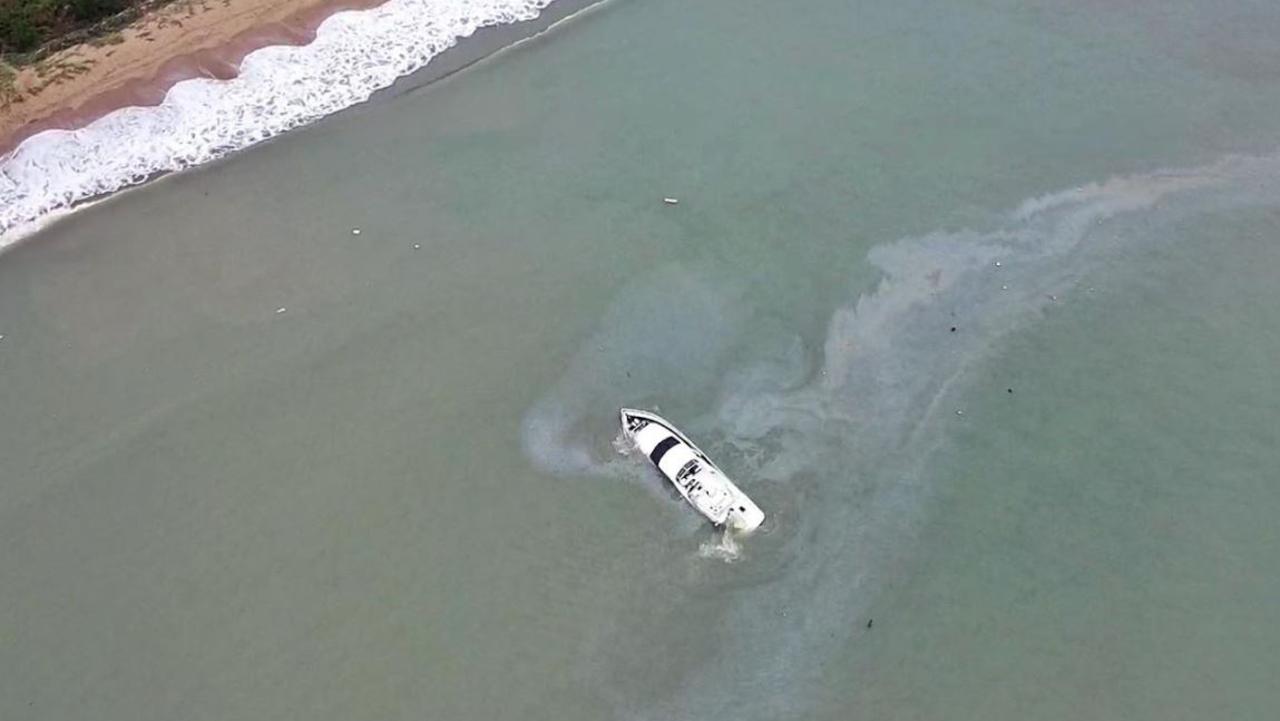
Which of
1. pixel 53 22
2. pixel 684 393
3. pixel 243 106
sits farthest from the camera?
pixel 53 22

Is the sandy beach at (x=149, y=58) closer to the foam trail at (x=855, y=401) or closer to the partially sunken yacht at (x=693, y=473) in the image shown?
the foam trail at (x=855, y=401)

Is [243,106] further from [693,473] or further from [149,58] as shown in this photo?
[693,473]

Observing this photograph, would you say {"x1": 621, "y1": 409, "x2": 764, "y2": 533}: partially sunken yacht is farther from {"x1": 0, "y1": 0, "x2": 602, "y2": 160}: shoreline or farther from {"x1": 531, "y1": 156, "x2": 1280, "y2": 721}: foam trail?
{"x1": 0, "y1": 0, "x2": 602, "y2": 160}: shoreline

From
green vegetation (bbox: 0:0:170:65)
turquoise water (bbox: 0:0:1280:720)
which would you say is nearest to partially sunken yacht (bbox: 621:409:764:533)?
turquoise water (bbox: 0:0:1280:720)

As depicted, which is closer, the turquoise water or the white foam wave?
the turquoise water

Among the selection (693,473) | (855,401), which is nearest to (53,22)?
(693,473)

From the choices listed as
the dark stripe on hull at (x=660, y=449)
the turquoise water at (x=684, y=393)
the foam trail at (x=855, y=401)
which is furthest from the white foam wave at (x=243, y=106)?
the dark stripe on hull at (x=660, y=449)
